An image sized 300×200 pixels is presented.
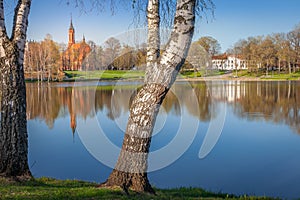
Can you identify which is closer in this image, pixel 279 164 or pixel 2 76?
pixel 2 76

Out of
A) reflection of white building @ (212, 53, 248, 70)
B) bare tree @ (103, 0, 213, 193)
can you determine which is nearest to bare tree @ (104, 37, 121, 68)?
bare tree @ (103, 0, 213, 193)

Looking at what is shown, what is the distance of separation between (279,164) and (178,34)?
771cm

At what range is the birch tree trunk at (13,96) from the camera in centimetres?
551

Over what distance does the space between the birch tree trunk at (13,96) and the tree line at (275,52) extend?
6978 centimetres

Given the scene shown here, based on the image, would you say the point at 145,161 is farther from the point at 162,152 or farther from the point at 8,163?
the point at 162,152

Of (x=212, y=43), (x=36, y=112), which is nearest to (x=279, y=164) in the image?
(x=36, y=112)

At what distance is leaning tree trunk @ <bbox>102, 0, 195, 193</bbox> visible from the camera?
14.9 feet

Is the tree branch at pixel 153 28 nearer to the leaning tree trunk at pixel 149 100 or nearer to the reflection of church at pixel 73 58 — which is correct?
the leaning tree trunk at pixel 149 100

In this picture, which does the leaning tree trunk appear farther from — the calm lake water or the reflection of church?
the reflection of church

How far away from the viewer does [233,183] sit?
29.1ft

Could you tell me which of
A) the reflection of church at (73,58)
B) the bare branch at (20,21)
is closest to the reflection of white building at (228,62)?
the reflection of church at (73,58)

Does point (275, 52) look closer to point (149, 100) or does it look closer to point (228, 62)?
point (228, 62)

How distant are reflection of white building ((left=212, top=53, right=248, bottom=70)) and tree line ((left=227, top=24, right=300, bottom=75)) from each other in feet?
16.6

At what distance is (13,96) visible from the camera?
5539 millimetres
